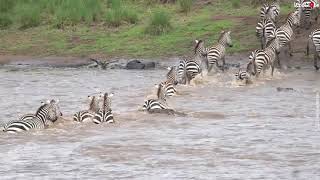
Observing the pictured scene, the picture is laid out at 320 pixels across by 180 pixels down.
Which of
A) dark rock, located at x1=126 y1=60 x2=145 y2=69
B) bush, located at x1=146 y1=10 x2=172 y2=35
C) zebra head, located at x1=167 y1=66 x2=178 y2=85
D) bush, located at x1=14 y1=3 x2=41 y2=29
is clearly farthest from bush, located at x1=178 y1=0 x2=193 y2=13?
zebra head, located at x1=167 y1=66 x2=178 y2=85

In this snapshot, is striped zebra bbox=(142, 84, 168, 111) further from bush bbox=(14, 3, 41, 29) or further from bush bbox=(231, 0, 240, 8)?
bush bbox=(14, 3, 41, 29)

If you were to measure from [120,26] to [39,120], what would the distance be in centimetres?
1521

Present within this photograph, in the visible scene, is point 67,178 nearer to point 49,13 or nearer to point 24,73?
point 24,73

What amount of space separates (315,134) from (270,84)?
6748 millimetres

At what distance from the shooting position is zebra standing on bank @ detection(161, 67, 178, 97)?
17.4 meters

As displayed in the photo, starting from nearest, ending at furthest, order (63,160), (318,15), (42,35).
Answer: (63,160) → (318,15) → (42,35)

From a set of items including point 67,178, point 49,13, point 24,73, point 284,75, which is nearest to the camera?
point 67,178

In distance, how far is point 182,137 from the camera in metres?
12.6

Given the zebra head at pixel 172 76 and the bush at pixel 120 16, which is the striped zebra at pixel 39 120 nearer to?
the zebra head at pixel 172 76

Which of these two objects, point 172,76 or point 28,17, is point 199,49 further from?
point 28,17

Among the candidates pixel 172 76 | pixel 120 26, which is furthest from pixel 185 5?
pixel 172 76

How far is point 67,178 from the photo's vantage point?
10039 millimetres

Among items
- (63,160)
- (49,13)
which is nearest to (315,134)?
(63,160)

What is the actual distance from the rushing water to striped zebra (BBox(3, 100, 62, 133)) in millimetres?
165
